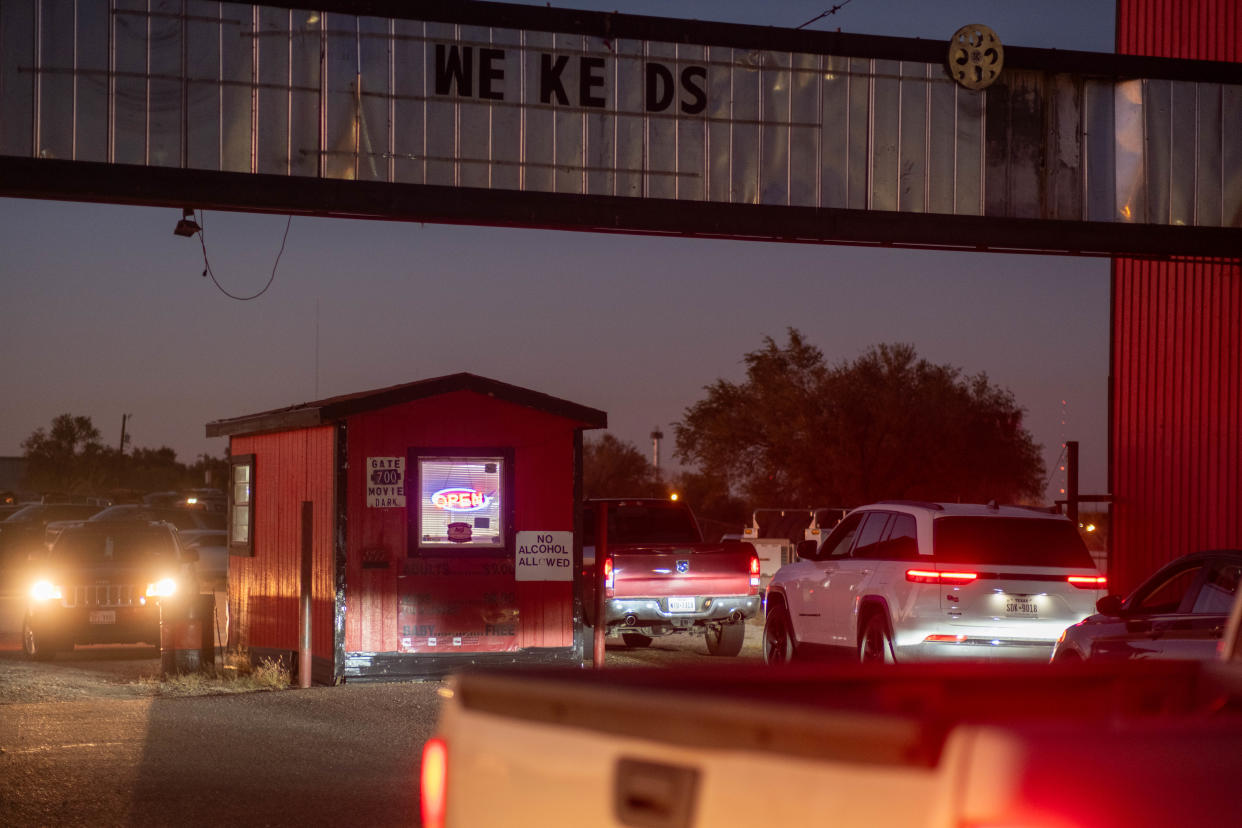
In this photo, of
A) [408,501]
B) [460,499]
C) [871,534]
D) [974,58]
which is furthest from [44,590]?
[974,58]

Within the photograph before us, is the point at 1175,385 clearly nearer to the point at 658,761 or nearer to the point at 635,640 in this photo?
the point at 635,640

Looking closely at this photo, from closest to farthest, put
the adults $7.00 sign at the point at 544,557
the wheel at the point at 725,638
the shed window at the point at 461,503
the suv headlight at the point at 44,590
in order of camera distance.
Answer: the shed window at the point at 461,503 < the adults $7.00 sign at the point at 544,557 < the suv headlight at the point at 44,590 < the wheel at the point at 725,638

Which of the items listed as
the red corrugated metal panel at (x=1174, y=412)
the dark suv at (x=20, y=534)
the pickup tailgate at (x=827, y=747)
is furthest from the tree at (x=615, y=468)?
the pickup tailgate at (x=827, y=747)

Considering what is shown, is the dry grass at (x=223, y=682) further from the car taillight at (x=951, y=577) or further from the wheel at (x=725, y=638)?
the car taillight at (x=951, y=577)

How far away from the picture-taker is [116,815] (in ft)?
29.6

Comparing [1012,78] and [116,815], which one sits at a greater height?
[1012,78]

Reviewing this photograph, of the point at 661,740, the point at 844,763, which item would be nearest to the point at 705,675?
the point at 661,740

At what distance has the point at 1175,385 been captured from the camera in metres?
20.7

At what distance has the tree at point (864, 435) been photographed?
58.6m

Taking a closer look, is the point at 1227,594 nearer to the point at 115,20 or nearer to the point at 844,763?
the point at 844,763

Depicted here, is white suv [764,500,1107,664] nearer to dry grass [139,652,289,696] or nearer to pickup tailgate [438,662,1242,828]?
dry grass [139,652,289,696]

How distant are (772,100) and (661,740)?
45.3 ft

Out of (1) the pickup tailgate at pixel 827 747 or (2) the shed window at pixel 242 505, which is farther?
(2) the shed window at pixel 242 505

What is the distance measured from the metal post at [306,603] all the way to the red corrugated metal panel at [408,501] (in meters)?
0.41
